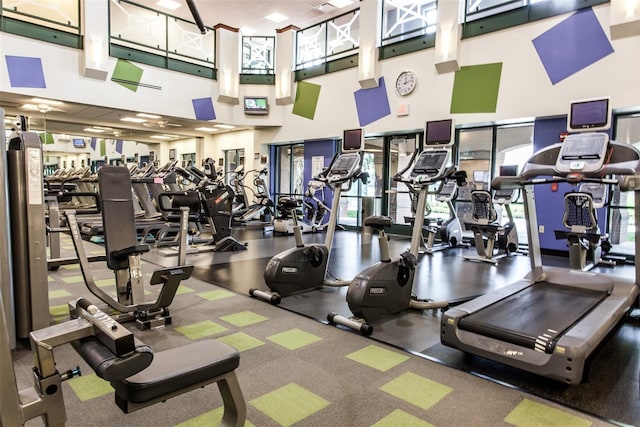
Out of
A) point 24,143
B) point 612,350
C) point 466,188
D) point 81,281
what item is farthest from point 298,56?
point 612,350

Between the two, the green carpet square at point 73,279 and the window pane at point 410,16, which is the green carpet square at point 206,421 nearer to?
the green carpet square at point 73,279

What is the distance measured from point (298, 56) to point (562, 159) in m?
9.11

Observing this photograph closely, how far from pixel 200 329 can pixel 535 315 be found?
254 centimetres

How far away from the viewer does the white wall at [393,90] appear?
6.18 metres

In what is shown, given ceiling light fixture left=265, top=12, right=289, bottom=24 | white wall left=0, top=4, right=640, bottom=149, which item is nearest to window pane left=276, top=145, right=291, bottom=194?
white wall left=0, top=4, right=640, bottom=149

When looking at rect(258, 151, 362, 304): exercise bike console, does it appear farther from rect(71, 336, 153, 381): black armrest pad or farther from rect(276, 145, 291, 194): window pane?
rect(276, 145, 291, 194): window pane

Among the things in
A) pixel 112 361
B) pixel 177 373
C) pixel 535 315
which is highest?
pixel 112 361

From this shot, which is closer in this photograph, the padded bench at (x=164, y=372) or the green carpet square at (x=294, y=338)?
the padded bench at (x=164, y=372)

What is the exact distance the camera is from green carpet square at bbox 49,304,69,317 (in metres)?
3.49

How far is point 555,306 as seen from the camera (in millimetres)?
3078

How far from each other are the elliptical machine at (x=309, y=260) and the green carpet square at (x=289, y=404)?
64.2 inches

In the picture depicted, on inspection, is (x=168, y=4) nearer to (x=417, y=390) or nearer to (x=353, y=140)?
(x=353, y=140)

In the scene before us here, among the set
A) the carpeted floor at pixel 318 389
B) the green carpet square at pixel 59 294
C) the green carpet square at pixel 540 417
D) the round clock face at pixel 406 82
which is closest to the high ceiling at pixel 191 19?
the round clock face at pixel 406 82

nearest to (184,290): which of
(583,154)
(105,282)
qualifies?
(105,282)
